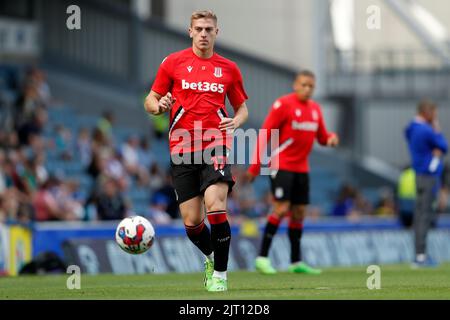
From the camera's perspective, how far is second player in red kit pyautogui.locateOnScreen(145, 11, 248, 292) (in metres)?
12.7

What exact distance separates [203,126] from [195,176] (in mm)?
508

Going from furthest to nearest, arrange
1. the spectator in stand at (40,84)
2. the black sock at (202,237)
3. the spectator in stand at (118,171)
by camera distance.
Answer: the spectator in stand at (40,84) → the spectator in stand at (118,171) → the black sock at (202,237)

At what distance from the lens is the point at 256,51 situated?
3422 centimetres

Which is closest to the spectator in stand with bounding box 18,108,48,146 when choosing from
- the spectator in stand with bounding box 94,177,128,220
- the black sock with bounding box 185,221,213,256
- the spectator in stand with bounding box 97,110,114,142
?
the spectator in stand with bounding box 97,110,114,142

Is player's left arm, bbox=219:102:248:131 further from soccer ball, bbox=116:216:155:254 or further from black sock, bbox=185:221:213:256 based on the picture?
soccer ball, bbox=116:216:155:254

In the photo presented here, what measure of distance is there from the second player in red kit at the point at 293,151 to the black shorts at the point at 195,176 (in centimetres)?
432

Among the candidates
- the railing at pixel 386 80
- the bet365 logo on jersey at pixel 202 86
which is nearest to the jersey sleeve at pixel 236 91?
the bet365 logo on jersey at pixel 202 86

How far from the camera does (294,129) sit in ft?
56.9

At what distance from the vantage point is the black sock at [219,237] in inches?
496

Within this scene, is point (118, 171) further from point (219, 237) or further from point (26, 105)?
point (219, 237)

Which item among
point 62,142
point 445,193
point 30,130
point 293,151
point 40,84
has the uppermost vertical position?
point 40,84

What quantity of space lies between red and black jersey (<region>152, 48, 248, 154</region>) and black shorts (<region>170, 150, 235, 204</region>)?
148mm

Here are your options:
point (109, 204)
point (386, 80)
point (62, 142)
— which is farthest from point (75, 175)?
point (386, 80)

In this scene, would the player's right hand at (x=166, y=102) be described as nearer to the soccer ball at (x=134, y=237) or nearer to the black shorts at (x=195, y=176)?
the black shorts at (x=195, y=176)
